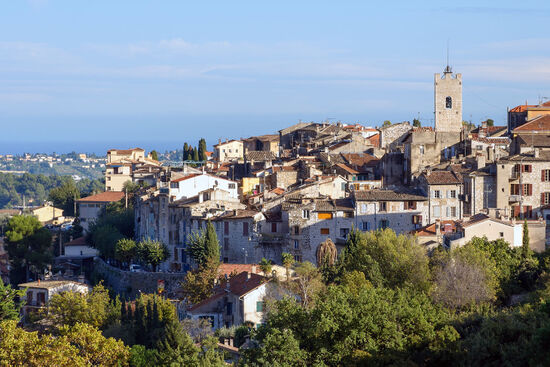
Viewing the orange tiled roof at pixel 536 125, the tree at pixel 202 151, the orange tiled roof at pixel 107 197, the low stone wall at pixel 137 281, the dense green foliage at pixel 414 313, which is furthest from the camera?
the tree at pixel 202 151

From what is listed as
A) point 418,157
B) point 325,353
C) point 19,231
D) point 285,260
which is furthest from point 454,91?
point 325,353

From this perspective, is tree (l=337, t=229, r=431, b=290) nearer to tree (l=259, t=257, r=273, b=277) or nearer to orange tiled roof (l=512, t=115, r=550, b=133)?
tree (l=259, t=257, r=273, b=277)

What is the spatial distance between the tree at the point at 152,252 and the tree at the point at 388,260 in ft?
48.6

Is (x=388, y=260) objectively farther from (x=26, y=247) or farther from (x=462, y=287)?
(x=26, y=247)

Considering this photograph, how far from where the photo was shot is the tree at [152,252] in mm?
62062

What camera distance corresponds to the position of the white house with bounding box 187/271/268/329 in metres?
46.2

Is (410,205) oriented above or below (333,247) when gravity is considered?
above

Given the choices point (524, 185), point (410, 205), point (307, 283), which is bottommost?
point (307, 283)

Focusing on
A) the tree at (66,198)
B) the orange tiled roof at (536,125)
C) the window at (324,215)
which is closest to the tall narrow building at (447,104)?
the orange tiled roof at (536,125)

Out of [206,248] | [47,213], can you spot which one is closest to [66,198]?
[47,213]

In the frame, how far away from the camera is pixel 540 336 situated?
96.3 ft

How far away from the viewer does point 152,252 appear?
6194 cm

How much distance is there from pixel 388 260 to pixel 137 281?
18857 mm

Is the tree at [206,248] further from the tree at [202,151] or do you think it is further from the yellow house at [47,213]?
the yellow house at [47,213]
